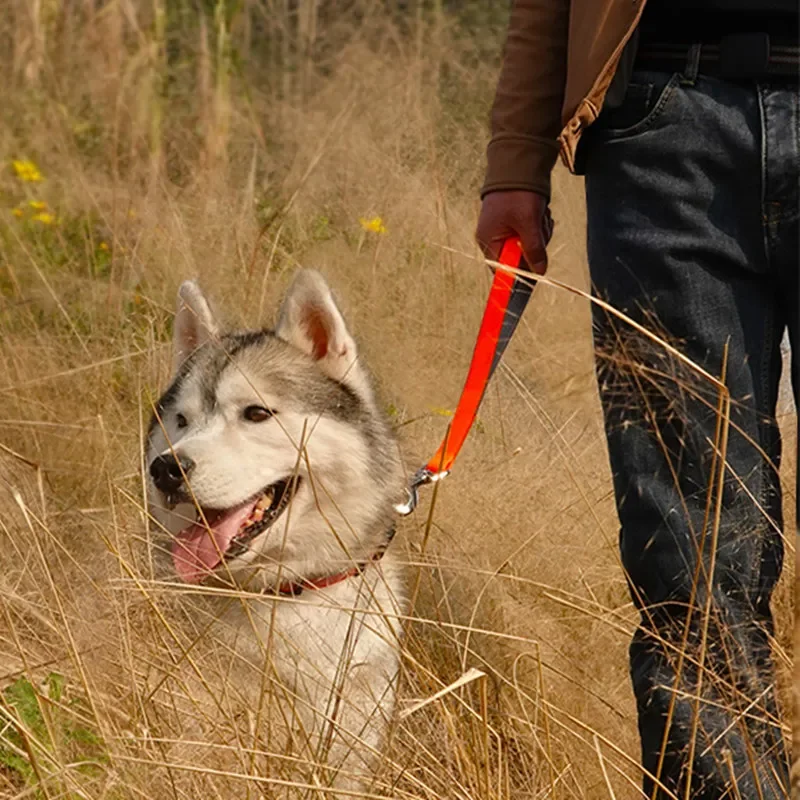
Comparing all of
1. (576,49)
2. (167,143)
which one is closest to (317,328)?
(576,49)

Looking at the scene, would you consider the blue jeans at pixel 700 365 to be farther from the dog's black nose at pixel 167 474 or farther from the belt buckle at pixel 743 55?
the dog's black nose at pixel 167 474

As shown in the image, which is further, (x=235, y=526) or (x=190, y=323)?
(x=190, y=323)

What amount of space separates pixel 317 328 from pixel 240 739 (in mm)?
1414

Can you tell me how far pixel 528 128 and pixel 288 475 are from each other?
860 millimetres

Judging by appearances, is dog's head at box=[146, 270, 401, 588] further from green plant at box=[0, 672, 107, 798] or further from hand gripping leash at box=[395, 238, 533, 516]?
green plant at box=[0, 672, 107, 798]

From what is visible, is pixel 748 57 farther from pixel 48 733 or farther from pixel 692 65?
pixel 48 733

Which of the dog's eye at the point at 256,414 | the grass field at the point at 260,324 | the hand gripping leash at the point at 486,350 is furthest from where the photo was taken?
the dog's eye at the point at 256,414

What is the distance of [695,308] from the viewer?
2178 millimetres

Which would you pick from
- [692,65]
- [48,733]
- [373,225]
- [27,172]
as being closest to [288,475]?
[48,733]

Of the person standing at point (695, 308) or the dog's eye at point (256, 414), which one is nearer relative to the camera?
the person standing at point (695, 308)

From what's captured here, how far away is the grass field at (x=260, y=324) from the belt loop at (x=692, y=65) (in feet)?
1.52

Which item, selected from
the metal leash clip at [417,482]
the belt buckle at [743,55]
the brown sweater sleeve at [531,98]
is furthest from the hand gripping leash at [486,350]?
the belt buckle at [743,55]

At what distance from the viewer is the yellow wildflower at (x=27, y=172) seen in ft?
17.9

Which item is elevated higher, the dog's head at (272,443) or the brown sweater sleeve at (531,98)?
the brown sweater sleeve at (531,98)
